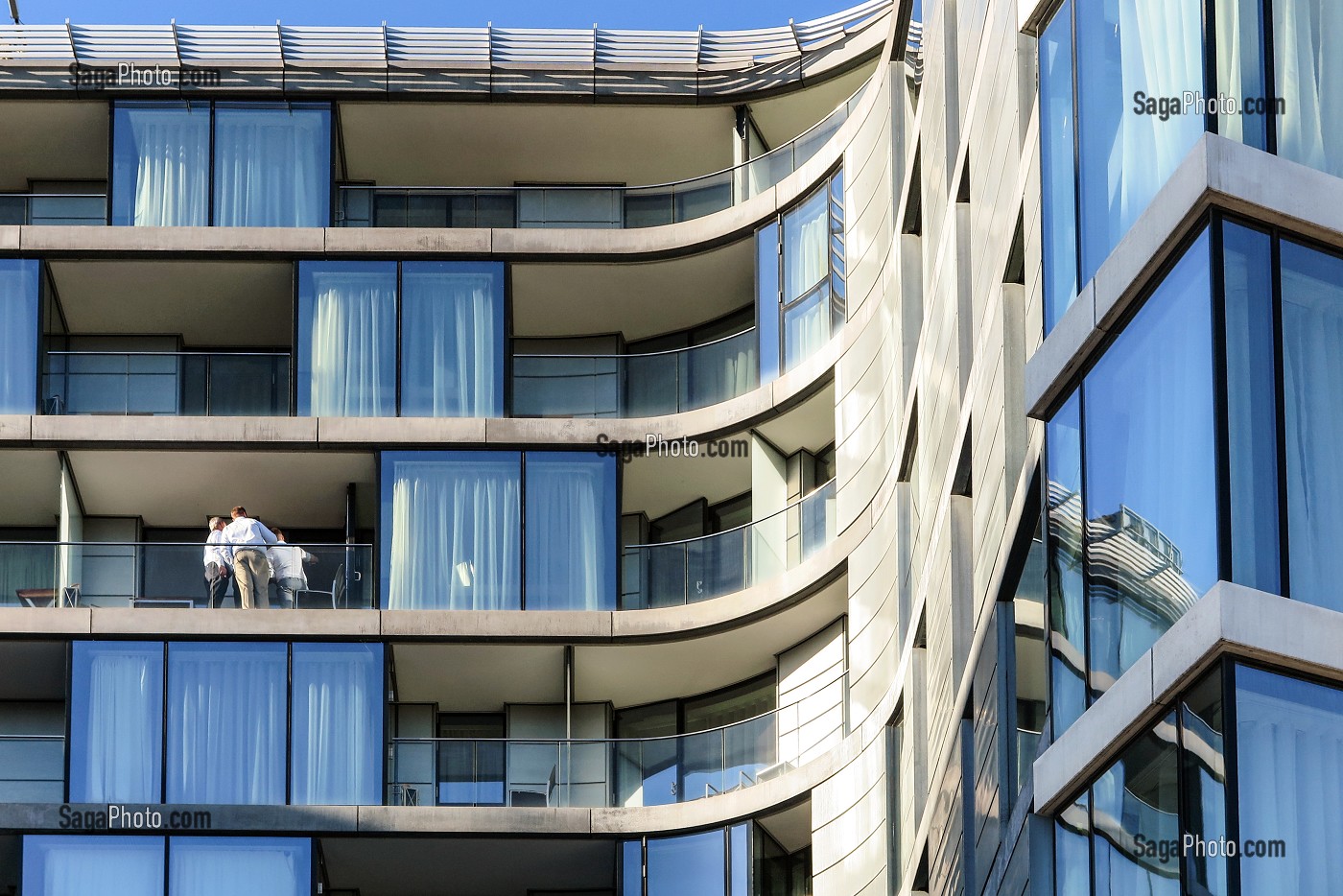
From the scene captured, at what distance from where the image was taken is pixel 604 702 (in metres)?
41.9

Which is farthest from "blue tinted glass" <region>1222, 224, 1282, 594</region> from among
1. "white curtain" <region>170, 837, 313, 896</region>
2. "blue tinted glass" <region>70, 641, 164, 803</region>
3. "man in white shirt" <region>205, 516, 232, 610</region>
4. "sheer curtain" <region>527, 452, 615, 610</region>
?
"man in white shirt" <region>205, 516, 232, 610</region>

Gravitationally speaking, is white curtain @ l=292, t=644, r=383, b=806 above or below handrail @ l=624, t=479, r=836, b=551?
below

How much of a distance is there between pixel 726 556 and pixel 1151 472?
2416cm

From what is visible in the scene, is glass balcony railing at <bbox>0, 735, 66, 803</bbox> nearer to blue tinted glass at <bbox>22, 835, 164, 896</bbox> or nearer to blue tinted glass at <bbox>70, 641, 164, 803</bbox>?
blue tinted glass at <bbox>70, 641, 164, 803</bbox>

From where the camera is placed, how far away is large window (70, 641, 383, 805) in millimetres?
38875

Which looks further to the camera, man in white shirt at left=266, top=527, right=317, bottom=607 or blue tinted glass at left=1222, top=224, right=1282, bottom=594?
man in white shirt at left=266, top=527, right=317, bottom=607

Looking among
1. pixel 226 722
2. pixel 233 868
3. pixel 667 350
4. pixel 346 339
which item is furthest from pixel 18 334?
pixel 667 350

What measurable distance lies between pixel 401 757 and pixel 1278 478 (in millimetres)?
26617

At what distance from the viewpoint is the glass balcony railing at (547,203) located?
4275 centimetres

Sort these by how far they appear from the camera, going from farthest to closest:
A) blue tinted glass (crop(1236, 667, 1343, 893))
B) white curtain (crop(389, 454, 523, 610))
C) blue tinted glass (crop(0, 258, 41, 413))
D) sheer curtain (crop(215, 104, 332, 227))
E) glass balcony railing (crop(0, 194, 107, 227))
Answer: glass balcony railing (crop(0, 194, 107, 227)), sheer curtain (crop(215, 104, 332, 227)), blue tinted glass (crop(0, 258, 41, 413)), white curtain (crop(389, 454, 523, 610)), blue tinted glass (crop(1236, 667, 1343, 893))

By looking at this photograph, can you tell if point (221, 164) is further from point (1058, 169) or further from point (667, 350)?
point (1058, 169)

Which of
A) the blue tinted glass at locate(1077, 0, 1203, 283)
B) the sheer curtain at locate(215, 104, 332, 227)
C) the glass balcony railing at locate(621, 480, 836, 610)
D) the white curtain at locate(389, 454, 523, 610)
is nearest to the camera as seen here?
the blue tinted glass at locate(1077, 0, 1203, 283)

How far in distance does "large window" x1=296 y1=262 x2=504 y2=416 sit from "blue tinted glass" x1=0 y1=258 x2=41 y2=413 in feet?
14.6

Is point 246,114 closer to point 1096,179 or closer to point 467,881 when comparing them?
point 467,881
